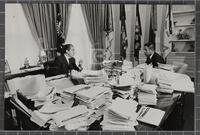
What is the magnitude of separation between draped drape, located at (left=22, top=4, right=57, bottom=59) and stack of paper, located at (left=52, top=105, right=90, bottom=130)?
0.36m

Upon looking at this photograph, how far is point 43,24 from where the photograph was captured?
1674mm

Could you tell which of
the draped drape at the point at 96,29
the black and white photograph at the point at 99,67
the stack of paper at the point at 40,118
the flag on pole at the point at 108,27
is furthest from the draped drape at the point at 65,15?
the stack of paper at the point at 40,118

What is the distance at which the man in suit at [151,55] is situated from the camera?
67.1 inches

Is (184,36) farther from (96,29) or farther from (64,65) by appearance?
(64,65)

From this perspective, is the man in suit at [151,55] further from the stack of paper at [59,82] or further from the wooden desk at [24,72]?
the wooden desk at [24,72]

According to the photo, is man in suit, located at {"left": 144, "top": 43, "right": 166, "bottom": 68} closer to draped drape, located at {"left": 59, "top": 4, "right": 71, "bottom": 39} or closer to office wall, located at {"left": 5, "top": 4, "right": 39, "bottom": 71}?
draped drape, located at {"left": 59, "top": 4, "right": 71, "bottom": 39}

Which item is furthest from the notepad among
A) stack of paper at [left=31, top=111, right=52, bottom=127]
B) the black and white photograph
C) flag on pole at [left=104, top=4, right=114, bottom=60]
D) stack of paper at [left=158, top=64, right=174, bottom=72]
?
stack of paper at [left=31, top=111, right=52, bottom=127]

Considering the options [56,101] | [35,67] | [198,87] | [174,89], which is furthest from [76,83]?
A: [198,87]

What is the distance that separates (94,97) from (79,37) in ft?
1.25

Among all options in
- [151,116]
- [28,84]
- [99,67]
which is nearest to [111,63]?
[99,67]

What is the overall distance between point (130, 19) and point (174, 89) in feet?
1.69

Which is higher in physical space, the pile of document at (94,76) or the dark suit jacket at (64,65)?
the dark suit jacket at (64,65)

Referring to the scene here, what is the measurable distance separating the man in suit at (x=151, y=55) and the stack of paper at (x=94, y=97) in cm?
32

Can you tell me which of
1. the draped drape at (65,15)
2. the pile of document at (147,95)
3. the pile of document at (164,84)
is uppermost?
the draped drape at (65,15)
